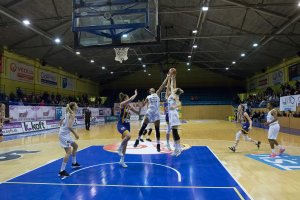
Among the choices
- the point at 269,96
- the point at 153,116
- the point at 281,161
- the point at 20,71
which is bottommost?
the point at 281,161

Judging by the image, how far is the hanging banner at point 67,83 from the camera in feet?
102

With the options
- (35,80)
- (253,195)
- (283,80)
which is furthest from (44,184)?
(283,80)

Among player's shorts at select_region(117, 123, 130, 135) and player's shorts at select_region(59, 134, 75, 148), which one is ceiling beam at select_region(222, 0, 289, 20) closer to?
player's shorts at select_region(117, 123, 130, 135)

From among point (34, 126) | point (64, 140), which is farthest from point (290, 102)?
point (34, 126)

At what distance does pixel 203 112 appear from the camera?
41.6m

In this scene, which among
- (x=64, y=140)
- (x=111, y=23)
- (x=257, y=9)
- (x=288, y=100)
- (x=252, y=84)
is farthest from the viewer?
(x=252, y=84)

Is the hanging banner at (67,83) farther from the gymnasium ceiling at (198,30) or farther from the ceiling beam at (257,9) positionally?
the ceiling beam at (257,9)

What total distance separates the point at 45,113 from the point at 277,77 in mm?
24372

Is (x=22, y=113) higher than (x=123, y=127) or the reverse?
higher

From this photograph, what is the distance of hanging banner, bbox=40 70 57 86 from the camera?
2661cm

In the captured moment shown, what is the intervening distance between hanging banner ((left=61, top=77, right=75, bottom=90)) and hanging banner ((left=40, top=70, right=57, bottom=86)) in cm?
194

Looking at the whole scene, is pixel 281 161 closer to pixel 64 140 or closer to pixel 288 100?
pixel 64 140

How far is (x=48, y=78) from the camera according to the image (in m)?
27.7

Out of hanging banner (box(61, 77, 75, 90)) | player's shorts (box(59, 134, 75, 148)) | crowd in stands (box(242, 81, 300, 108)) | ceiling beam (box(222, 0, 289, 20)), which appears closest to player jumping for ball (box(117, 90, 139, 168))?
player's shorts (box(59, 134, 75, 148))
